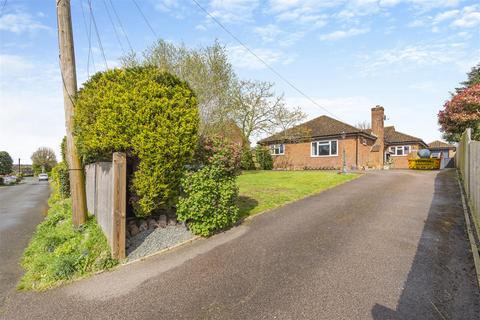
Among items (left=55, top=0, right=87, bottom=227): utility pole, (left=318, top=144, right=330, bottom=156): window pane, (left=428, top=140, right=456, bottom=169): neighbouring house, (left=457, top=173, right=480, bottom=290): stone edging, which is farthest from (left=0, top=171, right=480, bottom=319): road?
(left=428, top=140, right=456, bottom=169): neighbouring house

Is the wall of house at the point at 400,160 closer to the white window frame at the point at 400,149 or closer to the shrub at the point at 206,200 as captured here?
the white window frame at the point at 400,149

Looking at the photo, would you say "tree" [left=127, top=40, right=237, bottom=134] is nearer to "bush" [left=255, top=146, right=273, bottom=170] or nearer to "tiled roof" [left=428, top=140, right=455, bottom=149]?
"bush" [left=255, top=146, right=273, bottom=170]

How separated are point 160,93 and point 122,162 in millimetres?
1531

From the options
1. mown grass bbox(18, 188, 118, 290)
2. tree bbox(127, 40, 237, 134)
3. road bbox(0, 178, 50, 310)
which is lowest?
road bbox(0, 178, 50, 310)

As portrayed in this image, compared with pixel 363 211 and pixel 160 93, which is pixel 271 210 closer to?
pixel 363 211

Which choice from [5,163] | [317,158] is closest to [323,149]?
[317,158]

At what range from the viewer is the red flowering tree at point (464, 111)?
14141 millimetres

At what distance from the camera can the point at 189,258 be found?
5.38m

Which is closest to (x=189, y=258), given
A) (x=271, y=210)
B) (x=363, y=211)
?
(x=271, y=210)

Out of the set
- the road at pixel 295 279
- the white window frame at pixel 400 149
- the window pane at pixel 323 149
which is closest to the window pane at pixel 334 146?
the window pane at pixel 323 149

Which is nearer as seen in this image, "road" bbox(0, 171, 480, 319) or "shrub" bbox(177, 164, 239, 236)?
"road" bbox(0, 171, 480, 319)

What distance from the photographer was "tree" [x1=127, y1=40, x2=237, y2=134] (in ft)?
62.6

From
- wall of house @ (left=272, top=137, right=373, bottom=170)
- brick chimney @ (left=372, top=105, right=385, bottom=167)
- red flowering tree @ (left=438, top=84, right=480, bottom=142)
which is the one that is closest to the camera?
red flowering tree @ (left=438, top=84, right=480, bottom=142)

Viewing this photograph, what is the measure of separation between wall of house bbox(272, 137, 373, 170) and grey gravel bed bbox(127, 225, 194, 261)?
19871 mm
